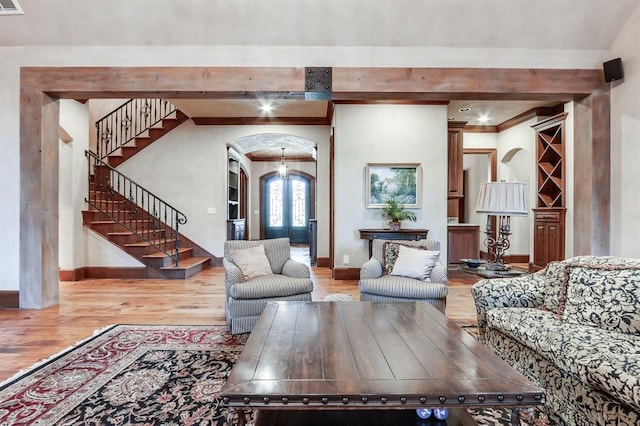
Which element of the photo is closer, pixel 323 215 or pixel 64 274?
pixel 64 274

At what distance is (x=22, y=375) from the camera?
93.6 inches

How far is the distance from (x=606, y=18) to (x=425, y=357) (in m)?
4.23

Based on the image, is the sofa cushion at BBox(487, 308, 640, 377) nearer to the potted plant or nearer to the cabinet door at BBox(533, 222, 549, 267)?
the potted plant

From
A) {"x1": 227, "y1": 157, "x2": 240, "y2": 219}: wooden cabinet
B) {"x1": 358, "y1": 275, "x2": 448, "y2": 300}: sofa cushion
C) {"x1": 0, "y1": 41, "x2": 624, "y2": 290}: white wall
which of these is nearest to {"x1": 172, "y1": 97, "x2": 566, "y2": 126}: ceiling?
{"x1": 227, "y1": 157, "x2": 240, "y2": 219}: wooden cabinet

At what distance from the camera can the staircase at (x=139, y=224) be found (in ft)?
20.0

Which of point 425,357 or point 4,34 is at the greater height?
point 4,34

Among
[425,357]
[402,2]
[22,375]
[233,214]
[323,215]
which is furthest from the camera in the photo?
[233,214]

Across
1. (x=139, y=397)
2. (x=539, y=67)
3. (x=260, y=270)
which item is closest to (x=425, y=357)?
(x=139, y=397)

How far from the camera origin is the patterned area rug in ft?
6.31

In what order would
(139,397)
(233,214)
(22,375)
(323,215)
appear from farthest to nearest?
1. (233,214)
2. (323,215)
3. (22,375)
4. (139,397)

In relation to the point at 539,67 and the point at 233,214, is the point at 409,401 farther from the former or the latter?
the point at 233,214

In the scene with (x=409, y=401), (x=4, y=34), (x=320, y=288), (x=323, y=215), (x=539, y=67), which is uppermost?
(x=4, y=34)

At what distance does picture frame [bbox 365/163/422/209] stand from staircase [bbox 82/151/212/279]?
11.1ft

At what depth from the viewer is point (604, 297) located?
2.05 meters
